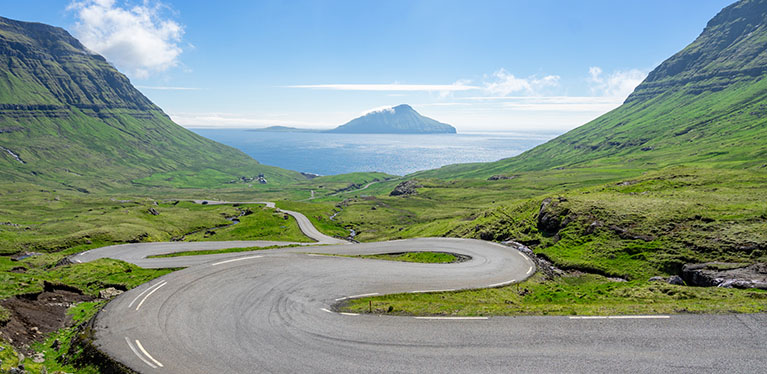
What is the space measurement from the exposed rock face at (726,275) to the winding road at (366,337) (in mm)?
8945

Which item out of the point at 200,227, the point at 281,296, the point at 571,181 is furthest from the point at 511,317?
the point at 571,181

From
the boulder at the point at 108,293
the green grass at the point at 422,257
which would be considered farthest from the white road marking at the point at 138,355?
the green grass at the point at 422,257

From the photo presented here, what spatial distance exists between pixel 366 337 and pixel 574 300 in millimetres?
17441

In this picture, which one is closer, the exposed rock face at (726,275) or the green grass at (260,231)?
the exposed rock face at (726,275)

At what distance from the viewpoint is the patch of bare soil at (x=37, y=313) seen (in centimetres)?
2109

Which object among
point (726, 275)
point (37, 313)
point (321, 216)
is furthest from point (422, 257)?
point (321, 216)

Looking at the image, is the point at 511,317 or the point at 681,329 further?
the point at 511,317

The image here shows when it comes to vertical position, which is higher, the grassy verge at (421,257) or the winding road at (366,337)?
the winding road at (366,337)

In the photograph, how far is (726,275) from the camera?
86.7ft

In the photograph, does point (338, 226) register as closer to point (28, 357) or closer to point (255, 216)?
point (255, 216)

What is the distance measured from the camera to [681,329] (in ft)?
57.7

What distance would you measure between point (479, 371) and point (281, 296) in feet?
57.7

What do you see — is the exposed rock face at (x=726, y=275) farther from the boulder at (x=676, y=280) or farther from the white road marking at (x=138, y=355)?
the white road marking at (x=138, y=355)

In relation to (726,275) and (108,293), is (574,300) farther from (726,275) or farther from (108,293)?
(108,293)
